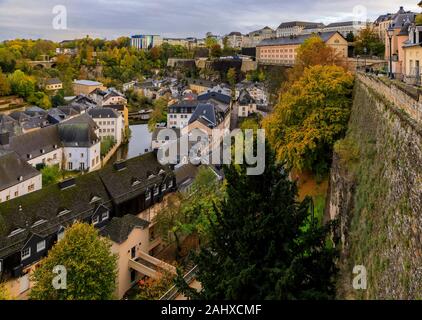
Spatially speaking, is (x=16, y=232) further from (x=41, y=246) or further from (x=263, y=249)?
(x=263, y=249)

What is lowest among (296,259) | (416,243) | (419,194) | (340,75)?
(296,259)

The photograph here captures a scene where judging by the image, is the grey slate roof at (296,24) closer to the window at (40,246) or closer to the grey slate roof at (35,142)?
the grey slate roof at (35,142)

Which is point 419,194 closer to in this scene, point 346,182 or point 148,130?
point 346,182

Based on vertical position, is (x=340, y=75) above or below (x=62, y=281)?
above

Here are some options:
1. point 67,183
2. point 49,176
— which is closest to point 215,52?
point 49,176

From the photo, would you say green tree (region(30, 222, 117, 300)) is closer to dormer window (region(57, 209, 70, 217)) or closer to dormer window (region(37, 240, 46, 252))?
dormer window (region(37, 240, 46, 252))

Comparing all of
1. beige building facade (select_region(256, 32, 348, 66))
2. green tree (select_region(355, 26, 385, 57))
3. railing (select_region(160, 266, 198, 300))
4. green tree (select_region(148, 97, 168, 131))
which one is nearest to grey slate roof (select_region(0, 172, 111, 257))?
railing (select_region(160, 266, 198, 300))

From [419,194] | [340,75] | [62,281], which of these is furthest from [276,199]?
[340,75]
